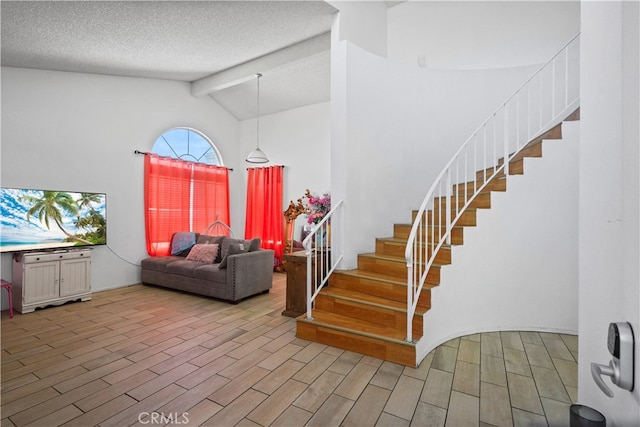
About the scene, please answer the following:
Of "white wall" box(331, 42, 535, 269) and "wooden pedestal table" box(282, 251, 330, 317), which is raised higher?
"white wall" box(331, 42, 535, 269)

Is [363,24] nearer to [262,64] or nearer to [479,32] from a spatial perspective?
[262,64]

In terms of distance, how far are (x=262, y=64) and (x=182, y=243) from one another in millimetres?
3304

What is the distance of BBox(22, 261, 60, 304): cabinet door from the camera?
12.3 feet

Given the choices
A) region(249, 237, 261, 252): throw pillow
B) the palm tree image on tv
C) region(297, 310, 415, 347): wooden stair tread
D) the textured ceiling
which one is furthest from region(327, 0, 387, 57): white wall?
the palm tree image on tv

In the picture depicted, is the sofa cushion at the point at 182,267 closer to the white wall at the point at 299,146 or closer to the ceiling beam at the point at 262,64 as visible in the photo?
the white wall at the point at 299,146

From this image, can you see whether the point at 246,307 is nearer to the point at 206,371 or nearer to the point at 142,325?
the point at 142,325

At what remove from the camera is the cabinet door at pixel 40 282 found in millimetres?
3738

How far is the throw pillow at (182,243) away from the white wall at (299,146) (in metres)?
1.97

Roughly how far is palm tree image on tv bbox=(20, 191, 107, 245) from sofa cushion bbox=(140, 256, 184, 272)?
2.26 feet

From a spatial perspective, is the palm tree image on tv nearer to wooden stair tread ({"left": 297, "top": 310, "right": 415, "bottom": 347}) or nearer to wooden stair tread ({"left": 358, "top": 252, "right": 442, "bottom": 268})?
wooden stair tread ({"left": 297, "top": 310, "right": 415, "bottom": 347})

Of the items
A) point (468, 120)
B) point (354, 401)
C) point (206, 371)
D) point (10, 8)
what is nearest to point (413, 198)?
point (468, 120)

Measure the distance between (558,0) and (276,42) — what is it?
3752 millimetres

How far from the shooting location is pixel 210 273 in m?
4.30

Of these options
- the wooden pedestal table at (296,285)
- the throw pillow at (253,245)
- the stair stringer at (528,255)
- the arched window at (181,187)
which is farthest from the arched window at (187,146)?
the stair stringer at (528,255)
